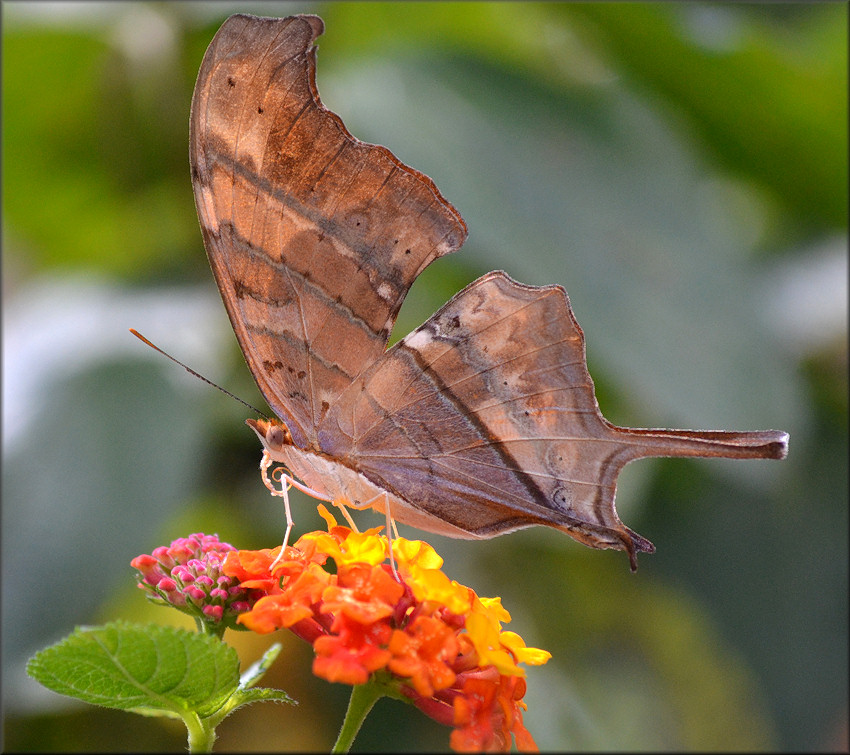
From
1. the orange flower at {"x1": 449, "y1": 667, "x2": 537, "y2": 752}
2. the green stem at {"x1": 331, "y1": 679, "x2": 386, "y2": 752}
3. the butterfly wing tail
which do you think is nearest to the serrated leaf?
the green stem at {"x1": 331, "y1": 679, "x2": 386, "y2": 752}

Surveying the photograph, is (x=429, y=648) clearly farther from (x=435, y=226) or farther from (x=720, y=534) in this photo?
(x=720, y=534)

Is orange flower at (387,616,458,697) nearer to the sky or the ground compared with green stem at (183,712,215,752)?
nearer to the sky

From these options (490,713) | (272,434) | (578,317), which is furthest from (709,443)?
(578,317)

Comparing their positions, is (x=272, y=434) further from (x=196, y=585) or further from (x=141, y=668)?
(x=141, y=668)

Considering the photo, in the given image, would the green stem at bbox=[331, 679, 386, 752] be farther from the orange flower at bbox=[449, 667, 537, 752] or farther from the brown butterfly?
the brown butterfly

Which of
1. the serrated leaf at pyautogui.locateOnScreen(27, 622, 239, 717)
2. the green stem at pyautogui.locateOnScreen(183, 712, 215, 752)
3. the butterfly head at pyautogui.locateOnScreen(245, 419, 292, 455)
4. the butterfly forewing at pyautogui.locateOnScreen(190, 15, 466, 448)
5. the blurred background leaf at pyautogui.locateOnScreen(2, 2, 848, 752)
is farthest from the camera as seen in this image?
the blurred background leaf at pyautogui.locateOnScreen(2, 2, 848, 752)

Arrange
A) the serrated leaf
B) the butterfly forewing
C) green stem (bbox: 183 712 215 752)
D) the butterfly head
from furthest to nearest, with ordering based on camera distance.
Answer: the butterfly head, the butterfly forewing, green stem (bbox: 183 712 215 752), the serrated leaf

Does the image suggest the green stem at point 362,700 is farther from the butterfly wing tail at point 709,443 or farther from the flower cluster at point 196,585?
the butterfly wing tail at point 709,443
